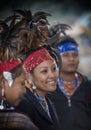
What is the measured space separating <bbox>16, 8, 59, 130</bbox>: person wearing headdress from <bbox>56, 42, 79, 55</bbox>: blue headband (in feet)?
0.46

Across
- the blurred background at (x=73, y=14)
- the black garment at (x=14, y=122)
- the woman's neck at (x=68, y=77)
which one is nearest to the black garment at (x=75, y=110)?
the woman's neck at (x=68, y=77)

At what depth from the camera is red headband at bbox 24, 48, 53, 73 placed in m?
3.66

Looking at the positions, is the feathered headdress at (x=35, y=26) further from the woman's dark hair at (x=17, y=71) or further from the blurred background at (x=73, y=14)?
the woman's dark hair at (x=17, y=71)

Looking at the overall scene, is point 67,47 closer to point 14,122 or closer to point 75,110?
point 75,110

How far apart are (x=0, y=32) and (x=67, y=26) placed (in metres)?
0.66

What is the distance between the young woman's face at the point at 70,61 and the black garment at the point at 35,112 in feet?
1.52

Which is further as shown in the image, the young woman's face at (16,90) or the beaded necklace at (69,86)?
the beaded necklace at (69,86)

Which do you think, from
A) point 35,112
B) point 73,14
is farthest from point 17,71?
point 73,14

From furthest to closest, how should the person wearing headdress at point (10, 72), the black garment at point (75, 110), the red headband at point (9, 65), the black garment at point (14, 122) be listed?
the black garment at point (75, 110) < the red headband at point (9, 65) < the person wearing headdress at point (10, 72) < the black garment at point (14, 122)

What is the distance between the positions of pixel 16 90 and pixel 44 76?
293mm

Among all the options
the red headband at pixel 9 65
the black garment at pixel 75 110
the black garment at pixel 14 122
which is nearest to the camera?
the black garment at pixel 14 122

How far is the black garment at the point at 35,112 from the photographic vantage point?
3.54 meters

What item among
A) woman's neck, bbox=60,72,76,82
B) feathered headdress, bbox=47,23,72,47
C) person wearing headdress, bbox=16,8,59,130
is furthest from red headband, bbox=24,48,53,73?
woman's neck, bbox=60,72,76,82

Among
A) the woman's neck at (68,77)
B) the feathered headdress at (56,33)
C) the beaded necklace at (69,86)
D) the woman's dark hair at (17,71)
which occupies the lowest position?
the beaded necklace at (69,86)
